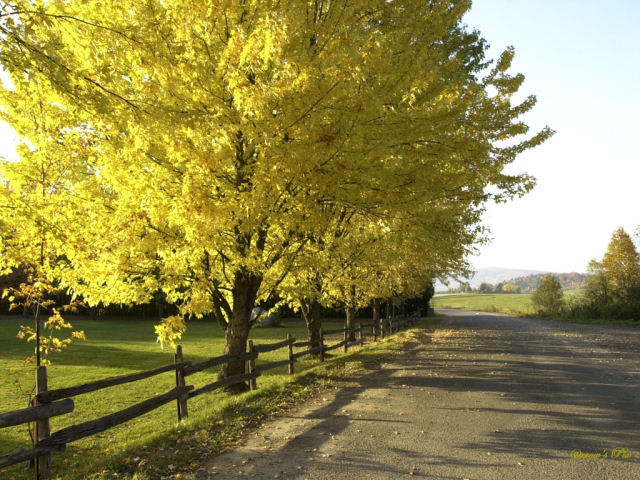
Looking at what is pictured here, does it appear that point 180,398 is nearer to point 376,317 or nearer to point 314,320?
point 314,320

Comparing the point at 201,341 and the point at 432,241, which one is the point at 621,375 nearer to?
the point at 432,241

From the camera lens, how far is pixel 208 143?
25.4 feet

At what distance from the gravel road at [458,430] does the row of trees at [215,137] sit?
330cm

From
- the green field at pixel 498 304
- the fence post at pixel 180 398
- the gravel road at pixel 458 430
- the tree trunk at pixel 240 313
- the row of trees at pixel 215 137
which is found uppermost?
the row of trees at pixel 215 137

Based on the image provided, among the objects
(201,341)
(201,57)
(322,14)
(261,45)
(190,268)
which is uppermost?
(322,14)

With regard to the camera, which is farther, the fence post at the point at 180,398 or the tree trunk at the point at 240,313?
the tree trunk at the point at 240,313

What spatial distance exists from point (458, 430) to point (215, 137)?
6405 mm

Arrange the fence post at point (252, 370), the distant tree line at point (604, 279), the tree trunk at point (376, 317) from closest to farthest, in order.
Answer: the fence post at point (252, 370), the tree trunk at point (376, 317), the distant tree line at point (604, 279)

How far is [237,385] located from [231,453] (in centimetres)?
543

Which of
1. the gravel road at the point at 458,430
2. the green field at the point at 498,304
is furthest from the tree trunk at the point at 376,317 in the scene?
the green field at the point at 498,304

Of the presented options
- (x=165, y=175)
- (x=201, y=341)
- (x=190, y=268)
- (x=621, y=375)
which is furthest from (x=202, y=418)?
(x=201, y=341)

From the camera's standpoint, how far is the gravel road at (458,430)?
519 centimetres

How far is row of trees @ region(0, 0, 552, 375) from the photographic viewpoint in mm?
6176

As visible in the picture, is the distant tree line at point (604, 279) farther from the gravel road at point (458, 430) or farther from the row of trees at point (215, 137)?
the row of trees at point (215, 137)
